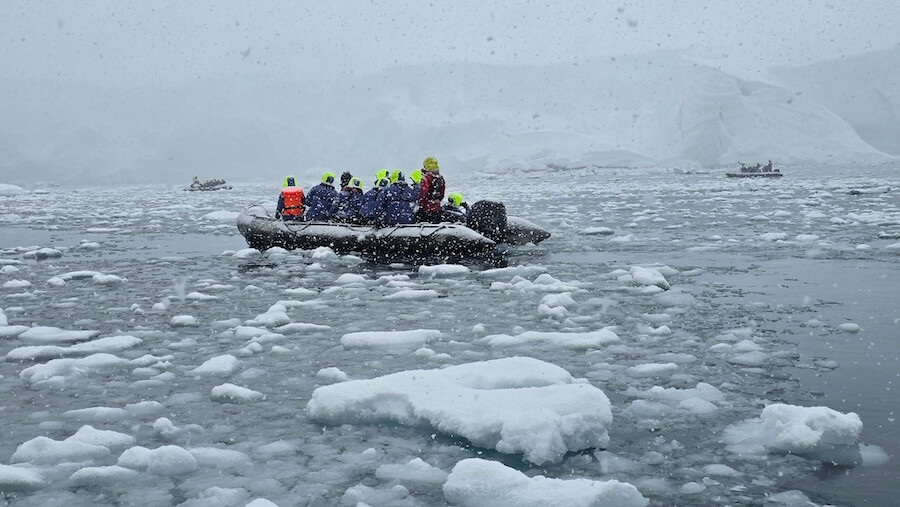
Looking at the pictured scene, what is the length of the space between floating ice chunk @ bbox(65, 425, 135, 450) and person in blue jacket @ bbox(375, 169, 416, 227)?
8402 mm

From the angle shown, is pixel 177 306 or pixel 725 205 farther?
pixel 725 205

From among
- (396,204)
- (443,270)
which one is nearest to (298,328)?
(443,270)

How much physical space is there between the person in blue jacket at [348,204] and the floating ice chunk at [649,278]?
4.97m

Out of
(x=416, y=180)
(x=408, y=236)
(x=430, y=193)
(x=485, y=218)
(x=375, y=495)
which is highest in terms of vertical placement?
(x=416, y=180)

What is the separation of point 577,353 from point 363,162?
8793 centimetres

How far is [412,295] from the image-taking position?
8727mm

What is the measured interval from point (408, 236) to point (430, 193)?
3.30ft

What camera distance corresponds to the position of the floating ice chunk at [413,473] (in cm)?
369

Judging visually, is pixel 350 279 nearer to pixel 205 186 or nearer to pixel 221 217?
pixel 221 217

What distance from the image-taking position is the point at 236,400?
16.1ft

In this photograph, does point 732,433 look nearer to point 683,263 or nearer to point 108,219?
point 683,263

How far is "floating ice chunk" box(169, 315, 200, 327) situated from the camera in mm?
7325

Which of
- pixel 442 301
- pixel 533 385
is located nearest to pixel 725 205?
pixel 442 301

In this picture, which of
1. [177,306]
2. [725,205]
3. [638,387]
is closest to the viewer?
[638,387]
